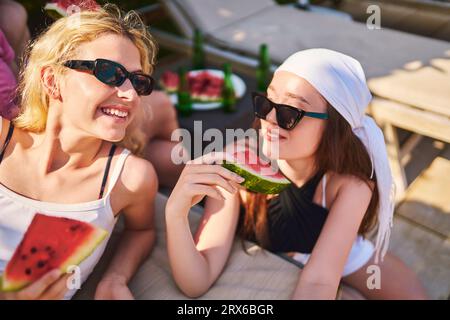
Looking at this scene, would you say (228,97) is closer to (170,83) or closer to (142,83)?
(170,83)

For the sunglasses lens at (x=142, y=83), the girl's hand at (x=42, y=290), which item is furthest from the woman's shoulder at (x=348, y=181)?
the girl's hand at (x=42, y=290)

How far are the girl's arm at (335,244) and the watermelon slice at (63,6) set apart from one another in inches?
67.0

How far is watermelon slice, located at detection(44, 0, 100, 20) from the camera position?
7.38 ft

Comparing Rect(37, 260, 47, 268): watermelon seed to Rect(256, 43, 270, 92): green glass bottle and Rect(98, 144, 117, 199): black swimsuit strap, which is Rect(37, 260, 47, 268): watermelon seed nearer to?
Rect(98, 144, 117, 199): black swimsuit strap

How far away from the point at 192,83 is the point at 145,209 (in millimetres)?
2029

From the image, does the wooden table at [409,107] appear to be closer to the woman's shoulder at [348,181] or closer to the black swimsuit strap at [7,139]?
the woman's shoulder at [348,181]

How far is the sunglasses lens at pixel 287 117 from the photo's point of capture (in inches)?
82.6

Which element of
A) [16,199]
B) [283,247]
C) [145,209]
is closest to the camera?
[16,199]

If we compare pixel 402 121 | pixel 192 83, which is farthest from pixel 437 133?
pixel 192 83

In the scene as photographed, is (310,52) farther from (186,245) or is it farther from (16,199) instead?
(16,199)

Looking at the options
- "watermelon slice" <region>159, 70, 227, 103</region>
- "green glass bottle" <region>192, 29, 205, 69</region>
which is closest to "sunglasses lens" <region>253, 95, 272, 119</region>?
"watermelon slice" <region>159, 70, 227, 103</region>

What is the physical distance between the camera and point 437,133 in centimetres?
365

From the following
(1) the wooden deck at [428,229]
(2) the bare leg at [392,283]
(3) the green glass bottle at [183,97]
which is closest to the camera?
(2) the bare leg at [392,283]

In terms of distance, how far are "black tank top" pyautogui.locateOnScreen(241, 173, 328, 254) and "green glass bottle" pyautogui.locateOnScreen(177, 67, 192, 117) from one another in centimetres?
161
